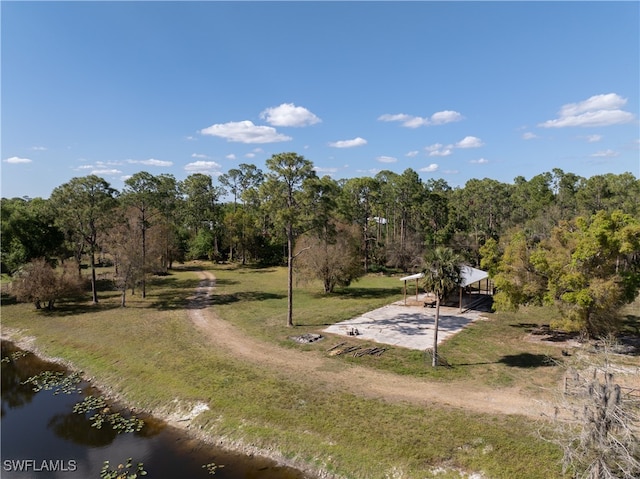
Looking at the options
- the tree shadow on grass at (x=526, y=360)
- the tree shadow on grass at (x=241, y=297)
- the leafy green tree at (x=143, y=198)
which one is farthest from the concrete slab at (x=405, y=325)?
the leafy green tree at (x=143, y=198)

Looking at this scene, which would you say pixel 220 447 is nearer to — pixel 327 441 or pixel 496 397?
pixel 327 441

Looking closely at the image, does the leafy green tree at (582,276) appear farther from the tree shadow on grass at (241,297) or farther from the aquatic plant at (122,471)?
the tree shadow on grass at (241,297)

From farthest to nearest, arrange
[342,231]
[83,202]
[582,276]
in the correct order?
[342,231], [83,202], [582,276]

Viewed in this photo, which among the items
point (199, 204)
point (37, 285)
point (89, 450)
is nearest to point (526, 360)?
point (89, 450)

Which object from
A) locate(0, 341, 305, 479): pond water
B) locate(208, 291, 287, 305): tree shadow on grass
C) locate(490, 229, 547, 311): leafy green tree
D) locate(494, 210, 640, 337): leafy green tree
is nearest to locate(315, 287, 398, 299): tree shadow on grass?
locate(208, 291, 287, 305): tree shadow on grass

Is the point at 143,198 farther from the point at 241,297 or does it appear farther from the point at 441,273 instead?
the point at 441,273

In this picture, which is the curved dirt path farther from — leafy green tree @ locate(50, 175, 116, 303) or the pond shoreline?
leafy green tree @ locate(50, 175, 116, 303)
